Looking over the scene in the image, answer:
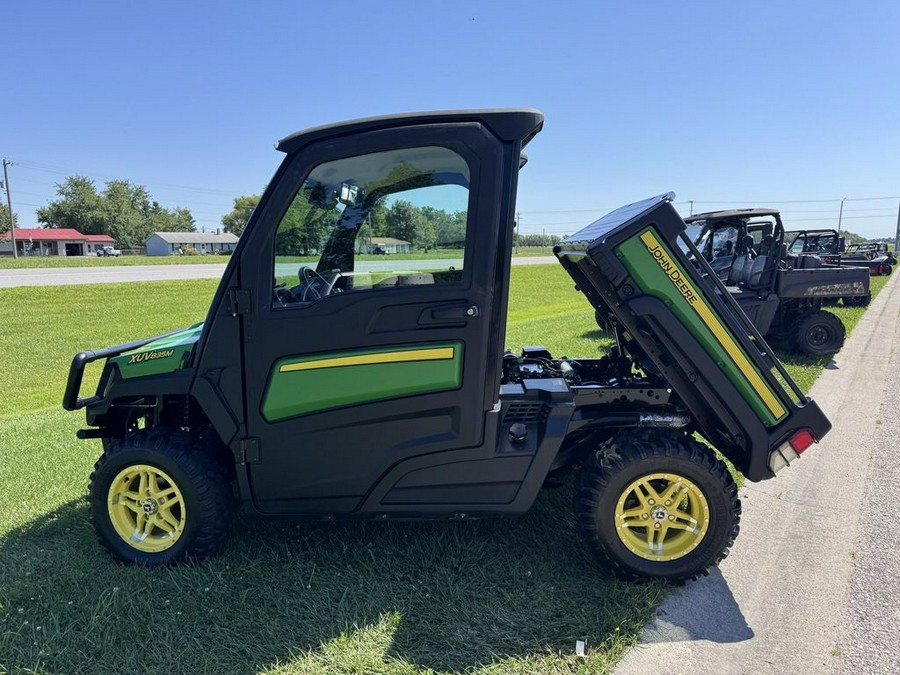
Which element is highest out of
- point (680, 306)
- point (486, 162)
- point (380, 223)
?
point (486, 162)

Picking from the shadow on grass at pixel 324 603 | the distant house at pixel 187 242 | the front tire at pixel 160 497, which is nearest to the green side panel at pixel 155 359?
the front tire at pixel 160 497

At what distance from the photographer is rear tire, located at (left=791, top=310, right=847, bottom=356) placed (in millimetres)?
9250

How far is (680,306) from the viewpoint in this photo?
298cm

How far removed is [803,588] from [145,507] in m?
3.57

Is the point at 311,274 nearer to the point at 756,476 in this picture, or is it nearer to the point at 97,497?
the point at 97,497

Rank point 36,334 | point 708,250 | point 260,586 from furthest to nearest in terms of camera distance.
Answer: point 36,334, point 708,250, point 260,586

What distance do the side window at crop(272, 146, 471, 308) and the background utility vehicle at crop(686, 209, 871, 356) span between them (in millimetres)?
7491

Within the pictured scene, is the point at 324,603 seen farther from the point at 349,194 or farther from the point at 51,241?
the point at 51,241

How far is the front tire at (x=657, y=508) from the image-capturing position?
2.99 meters

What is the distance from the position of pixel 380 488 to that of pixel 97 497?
158 cm

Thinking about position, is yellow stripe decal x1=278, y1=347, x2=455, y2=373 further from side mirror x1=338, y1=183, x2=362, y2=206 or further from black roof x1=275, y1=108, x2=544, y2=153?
black roof x1=275, y1=108, x2=544, y2=153

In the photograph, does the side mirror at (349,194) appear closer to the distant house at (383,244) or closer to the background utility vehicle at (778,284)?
the distant house at (383,244)

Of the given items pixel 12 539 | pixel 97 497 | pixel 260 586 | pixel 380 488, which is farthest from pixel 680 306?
pixel 12 539

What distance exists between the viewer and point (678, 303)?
9.78ft
